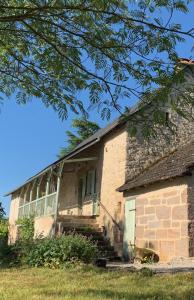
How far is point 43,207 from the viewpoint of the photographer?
2094 cm

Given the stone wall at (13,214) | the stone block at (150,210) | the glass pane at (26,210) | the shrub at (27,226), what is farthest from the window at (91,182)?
the stone wall at (13,214)

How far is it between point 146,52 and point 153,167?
11.8 meters

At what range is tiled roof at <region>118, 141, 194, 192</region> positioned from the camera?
48.1 feet

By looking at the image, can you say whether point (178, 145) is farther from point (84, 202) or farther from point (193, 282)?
point (193, 282)

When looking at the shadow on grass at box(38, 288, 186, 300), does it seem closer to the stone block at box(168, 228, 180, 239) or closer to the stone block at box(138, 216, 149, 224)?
the stone block at box(168, 228, 180, 239)

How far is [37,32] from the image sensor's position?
6.77 meters

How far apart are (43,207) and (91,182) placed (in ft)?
8.87

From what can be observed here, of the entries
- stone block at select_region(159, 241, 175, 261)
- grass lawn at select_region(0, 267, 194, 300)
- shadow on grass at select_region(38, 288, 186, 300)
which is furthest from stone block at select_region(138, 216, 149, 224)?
shadow on grass at select_region(38, 288, 186, 300)

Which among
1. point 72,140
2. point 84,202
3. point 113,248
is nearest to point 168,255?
point 113,248

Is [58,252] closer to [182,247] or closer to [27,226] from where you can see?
[182,247]

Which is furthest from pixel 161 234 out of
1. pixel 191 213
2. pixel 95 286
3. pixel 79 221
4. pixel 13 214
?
pixel 13 214

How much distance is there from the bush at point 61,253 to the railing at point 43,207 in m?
5.22

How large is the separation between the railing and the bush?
5.22 meters

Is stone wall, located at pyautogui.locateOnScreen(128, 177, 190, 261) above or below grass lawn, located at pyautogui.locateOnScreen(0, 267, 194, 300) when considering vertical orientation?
above
